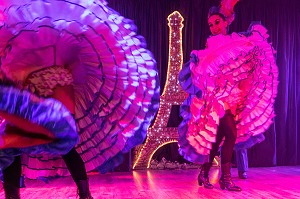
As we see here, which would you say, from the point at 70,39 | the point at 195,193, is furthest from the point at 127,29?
the point at 195,193

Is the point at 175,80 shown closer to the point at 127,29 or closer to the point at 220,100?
the point at 220,100

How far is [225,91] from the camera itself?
11.1ft

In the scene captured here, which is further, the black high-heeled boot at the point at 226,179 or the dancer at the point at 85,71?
the black high-heeled boot at the point at 226,179

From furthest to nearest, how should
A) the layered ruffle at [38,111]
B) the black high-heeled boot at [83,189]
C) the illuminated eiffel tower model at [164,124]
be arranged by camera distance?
the illuminated eiffel tower model at [164,124] < the black high-heeled boot at [83,189] < the layered ruffle at [38,111]

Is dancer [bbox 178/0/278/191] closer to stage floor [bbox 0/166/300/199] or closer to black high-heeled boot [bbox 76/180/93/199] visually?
stage floor [bbox 0/166/300/199]

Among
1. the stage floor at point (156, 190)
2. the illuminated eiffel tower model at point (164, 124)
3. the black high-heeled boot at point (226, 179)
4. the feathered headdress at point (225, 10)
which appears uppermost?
the feathered headdress at point (225, 10)

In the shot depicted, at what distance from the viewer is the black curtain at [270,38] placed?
6.36 meters

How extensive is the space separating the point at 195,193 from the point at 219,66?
0.94 meters

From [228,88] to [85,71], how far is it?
1244mm

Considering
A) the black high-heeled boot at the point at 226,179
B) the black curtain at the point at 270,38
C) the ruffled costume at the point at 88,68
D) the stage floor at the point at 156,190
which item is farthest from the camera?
the black curtain at the point at 270,38

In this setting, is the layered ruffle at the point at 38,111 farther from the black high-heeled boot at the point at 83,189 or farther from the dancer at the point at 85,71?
the black high-heeled boot at the point at 83,189

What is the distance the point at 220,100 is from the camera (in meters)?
3.40

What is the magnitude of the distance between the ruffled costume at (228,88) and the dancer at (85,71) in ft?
2.52

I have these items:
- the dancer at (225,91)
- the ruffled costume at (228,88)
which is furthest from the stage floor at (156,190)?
the ruffled costume at (228,88)
